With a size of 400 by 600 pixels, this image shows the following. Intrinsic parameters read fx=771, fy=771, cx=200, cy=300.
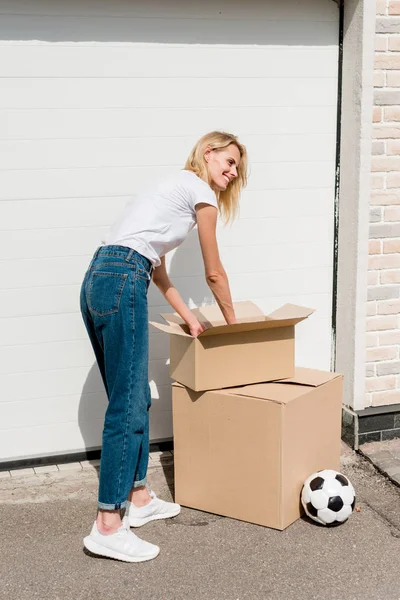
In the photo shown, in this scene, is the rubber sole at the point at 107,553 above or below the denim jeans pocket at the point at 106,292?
below

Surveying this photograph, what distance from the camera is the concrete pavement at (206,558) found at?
10.8 ft

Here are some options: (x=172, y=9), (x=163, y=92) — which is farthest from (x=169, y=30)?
(x=163, y=92)

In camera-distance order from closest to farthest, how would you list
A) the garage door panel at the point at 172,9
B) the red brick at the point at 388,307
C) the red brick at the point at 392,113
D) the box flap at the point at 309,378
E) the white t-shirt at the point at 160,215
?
the white t-shirt at the point at 160,215 < the box flap at the point at 309,378 < the garage door panel at the point at 172,9 < the red brick at the point at 392,113 < the red brick at the point at 388,307

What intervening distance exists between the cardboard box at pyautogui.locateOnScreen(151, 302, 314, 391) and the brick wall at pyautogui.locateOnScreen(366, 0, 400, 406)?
90 centimetres

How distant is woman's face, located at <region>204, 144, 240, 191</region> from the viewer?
12.3 ft

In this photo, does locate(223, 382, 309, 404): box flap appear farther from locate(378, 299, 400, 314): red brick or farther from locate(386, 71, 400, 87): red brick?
locate(386, 71, 400, 87): red brick

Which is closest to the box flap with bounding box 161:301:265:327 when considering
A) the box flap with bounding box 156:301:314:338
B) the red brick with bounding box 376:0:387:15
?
the box flap with bounding box 156:301:314:338

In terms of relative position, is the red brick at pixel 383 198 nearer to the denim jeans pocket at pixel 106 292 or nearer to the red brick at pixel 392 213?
the red brick at pixel 392 213

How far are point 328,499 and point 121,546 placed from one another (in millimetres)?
1018


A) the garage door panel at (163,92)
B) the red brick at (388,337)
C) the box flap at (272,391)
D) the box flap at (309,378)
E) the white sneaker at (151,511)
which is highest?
the garage door panel at (163,92)

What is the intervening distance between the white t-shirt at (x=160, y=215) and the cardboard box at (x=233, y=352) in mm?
442

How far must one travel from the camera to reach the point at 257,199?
15.3 feet

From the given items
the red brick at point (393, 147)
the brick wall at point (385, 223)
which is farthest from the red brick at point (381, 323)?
the red brick at point (393, 147)

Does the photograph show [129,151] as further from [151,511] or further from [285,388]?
[151,511]
